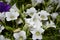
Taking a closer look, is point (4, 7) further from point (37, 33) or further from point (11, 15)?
point (37, 33)

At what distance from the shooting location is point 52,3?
2.92 ft

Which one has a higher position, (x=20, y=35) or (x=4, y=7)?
(x=4, y=7)

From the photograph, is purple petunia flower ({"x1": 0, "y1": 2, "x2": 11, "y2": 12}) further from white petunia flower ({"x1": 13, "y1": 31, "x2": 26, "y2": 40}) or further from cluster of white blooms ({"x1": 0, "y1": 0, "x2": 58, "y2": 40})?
white petunia flower ({"x1": 13, "y1": 31, "x2": 26, "y2": 40})

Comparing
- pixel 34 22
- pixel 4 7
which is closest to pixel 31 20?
pixel 34 22

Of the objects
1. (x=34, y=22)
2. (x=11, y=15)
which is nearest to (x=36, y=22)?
(x=34, y=22)

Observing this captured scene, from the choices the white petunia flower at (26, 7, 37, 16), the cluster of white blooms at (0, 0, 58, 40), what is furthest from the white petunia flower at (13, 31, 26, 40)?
the white petunia flower at (26, 7, 37, 16)

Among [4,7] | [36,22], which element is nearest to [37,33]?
[36,22]

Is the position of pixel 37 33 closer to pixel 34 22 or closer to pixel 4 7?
pixel 34 22

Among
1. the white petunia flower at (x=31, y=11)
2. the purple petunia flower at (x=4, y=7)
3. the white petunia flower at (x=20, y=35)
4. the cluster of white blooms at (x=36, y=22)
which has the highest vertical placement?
the purple petunia flower at (x=4, y=7)

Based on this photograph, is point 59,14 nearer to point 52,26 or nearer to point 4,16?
point 52,26

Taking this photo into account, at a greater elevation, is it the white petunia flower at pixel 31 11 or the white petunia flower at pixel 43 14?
the white petunia flower at pixel 31 11

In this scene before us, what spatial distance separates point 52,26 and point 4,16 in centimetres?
20

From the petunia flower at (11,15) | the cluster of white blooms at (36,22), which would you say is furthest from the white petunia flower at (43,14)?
the petunia flower at (11,15)

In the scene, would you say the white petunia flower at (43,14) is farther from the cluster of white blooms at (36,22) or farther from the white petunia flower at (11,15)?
the white petunia flower at (11,15)
